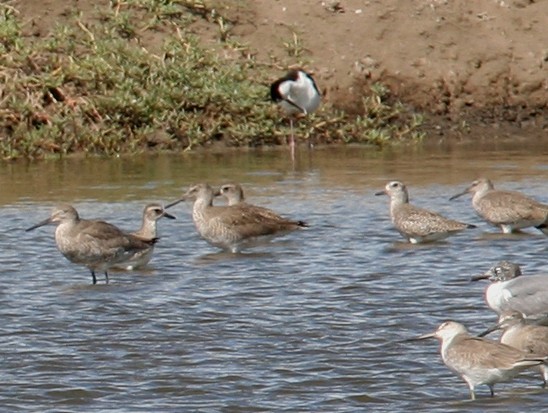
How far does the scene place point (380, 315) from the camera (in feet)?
35.6

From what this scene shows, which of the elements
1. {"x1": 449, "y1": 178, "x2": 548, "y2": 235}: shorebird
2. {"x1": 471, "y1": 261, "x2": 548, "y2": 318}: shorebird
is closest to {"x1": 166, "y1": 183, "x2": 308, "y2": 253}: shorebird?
{"x1": 449, "y1": 178, "x2": 548, "y2": 235}: shorebird

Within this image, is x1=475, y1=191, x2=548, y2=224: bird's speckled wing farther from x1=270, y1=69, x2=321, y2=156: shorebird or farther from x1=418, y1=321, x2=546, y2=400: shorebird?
x1=270, y1=69, x2=321, y2=156: shorebird

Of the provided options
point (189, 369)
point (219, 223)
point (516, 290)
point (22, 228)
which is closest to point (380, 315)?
point (516, 290)

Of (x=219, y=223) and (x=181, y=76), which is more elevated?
(x=181, y=76)

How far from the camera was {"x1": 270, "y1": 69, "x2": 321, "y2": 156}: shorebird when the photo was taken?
1997cm

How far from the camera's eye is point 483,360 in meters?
8.71

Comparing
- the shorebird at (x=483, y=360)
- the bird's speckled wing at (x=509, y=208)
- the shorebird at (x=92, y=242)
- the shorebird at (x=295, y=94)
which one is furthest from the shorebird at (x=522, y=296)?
the shorebird at (x=295, y=94)

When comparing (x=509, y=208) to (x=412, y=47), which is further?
(x=412, y=47)

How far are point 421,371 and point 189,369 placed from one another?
1387mm

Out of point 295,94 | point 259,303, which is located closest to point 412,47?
point 295,94

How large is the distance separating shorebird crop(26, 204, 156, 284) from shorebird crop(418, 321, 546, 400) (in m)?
4.05

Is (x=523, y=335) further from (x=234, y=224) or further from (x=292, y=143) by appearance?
(x=292, y=143)

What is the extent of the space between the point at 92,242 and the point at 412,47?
11.1 m

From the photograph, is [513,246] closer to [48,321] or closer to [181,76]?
[48,321]
